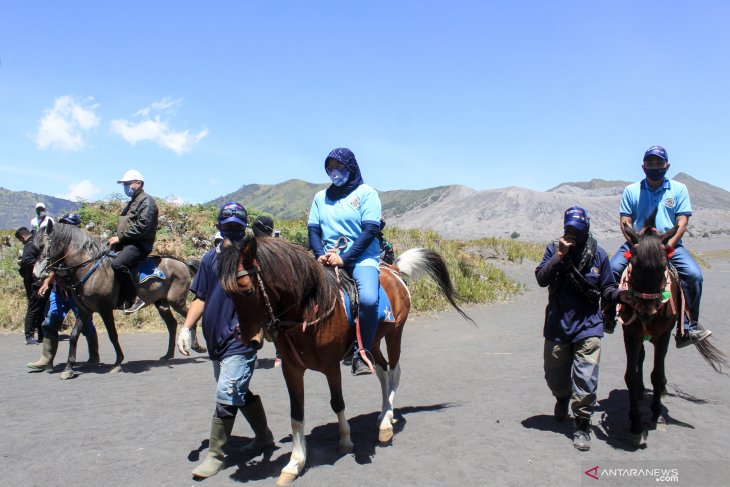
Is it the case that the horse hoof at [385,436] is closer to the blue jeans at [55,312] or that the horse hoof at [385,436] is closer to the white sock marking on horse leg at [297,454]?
the white sock marking on horse leg at [297,454]

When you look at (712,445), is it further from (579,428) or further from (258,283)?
(258,283)

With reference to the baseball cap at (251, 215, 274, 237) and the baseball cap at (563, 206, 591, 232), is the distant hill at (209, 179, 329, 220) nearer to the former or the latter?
the baseball cap at (251, 215, 274, 237)

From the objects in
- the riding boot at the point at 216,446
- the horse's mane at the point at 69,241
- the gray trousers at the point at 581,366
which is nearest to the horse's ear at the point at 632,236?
the gray trousers at the point at 581,366

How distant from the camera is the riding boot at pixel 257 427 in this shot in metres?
4.55

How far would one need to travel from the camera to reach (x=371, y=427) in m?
5.39

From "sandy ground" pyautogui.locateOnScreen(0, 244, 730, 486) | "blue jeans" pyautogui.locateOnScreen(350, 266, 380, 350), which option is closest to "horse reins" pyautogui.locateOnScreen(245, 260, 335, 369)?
"blue jeans" pyautogui.locateOnScreen(350, 266, 380, 350)

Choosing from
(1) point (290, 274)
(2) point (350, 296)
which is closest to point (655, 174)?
(2) point (350, 296)

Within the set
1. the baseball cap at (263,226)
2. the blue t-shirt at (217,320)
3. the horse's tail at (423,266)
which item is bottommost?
the blue t-shirt at (217,320)

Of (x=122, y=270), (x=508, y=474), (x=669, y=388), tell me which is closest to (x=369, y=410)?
(x=508, y=474)

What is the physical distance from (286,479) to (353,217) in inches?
87.4

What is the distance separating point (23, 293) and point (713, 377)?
51.8 feet

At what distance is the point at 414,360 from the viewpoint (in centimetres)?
916

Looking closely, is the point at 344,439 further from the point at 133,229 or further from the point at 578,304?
the point at 133,229

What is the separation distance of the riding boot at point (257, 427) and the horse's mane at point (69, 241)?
16.4 feet
